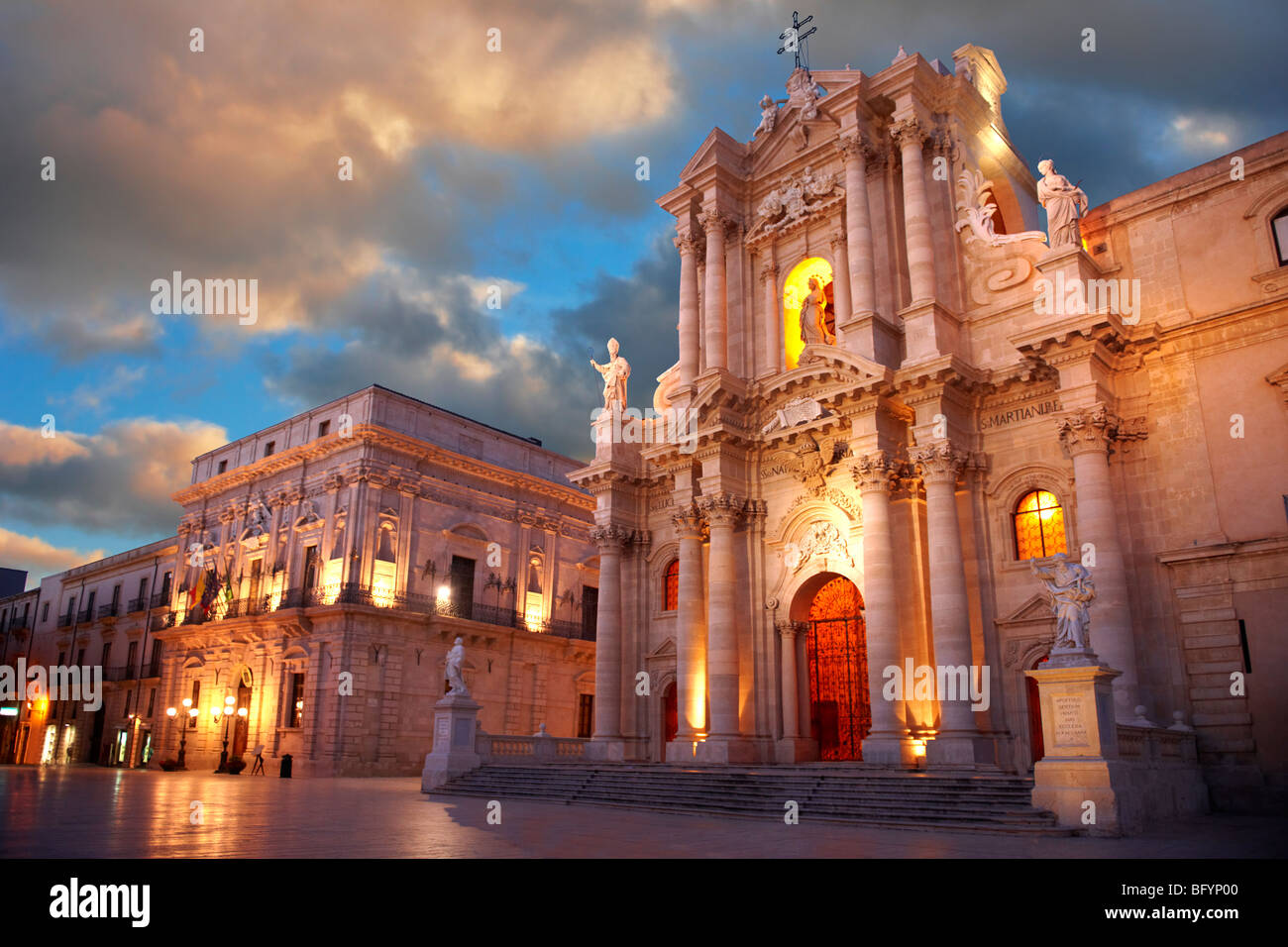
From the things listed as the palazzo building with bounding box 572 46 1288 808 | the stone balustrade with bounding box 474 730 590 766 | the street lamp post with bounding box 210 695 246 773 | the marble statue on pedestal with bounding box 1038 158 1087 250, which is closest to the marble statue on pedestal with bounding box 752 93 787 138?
the palazzo building with bounding box 572 46 1288 808

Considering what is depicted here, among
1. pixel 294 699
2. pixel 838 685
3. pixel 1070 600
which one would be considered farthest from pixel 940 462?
pixel 294 699

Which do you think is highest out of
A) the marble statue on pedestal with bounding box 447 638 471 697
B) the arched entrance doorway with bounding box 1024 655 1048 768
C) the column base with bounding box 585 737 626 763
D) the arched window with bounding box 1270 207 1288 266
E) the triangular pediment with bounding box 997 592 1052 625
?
the arched window with bounding box 1270 207 1288 266

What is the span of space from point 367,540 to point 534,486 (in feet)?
26.8

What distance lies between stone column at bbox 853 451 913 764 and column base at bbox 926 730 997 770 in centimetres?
78

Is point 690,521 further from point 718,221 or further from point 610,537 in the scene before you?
point 718,221

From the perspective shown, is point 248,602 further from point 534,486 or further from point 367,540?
point 534,486

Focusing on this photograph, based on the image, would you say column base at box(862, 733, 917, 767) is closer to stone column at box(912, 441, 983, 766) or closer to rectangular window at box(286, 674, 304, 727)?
stone column at box(912, 441, 983, 766)

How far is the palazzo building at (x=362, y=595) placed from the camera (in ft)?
107

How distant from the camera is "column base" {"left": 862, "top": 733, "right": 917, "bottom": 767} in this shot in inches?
704

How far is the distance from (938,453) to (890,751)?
5.90 metres

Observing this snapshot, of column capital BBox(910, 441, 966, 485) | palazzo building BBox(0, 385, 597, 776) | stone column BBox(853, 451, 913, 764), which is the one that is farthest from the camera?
palazzo building BBox(0, 385, 597, 776)

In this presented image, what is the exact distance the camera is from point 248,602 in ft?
118
